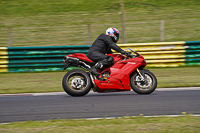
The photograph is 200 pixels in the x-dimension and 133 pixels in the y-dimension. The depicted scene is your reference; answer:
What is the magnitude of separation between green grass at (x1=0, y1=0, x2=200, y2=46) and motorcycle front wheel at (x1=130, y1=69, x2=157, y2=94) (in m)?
7.44

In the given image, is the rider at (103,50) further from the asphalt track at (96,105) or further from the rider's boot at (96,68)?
the asphalt track at (96,105)

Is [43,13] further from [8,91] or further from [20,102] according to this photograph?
[20,102]

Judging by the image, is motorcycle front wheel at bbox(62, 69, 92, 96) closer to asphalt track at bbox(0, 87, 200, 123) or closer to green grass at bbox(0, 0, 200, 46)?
asphalt track at bbox(0, 87, 200, 123)

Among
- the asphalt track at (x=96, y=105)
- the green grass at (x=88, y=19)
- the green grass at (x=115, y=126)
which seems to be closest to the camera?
the green grass at (x=115, y=126)

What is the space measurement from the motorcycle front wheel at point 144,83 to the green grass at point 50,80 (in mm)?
1529

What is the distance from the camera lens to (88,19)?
73.5 ft

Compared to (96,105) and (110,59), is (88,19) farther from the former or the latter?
(96,105)

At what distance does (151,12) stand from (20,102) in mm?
17272

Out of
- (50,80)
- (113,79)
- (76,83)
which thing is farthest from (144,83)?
(50,80)

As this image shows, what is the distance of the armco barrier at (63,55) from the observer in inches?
528

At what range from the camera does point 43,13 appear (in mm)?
24031

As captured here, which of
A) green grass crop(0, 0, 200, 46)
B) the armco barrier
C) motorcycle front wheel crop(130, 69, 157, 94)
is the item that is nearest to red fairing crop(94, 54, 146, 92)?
motorcycle front wheel crop(130, 69, 157, 94)

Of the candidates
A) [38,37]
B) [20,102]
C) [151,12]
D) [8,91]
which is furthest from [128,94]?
[151,12]

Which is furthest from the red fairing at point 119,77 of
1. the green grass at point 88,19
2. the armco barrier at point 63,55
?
the green grass at point 88,19
